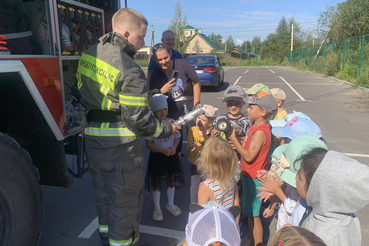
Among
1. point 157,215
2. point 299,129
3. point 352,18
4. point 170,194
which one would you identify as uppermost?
point 352,18

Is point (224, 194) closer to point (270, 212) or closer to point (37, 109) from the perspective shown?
point (270, 212)

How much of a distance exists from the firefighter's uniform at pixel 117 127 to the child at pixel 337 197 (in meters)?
1.14

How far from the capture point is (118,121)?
2020 mm

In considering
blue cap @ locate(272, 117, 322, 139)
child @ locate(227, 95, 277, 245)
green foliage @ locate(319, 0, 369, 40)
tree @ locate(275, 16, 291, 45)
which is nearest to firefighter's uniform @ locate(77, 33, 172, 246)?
child @ locate(227, 95, 277, 245)

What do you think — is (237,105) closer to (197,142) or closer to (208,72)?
(197,142)

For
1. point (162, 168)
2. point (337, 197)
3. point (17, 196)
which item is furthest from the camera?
point (162, 168)

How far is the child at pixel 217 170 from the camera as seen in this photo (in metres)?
2.13

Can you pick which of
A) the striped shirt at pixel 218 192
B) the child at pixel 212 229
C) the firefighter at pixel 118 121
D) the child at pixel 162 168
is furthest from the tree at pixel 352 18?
the child at pixel 212 229

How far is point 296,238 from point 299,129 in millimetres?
1547

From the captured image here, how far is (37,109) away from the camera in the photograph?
7.38 feet

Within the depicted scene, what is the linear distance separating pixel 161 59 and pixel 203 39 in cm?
6466

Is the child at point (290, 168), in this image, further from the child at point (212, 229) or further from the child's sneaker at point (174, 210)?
the child's sneaker at point (174, 210)

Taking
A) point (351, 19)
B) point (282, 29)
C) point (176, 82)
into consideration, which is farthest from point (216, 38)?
point (176, 82)

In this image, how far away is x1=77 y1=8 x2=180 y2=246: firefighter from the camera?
1.89 m
